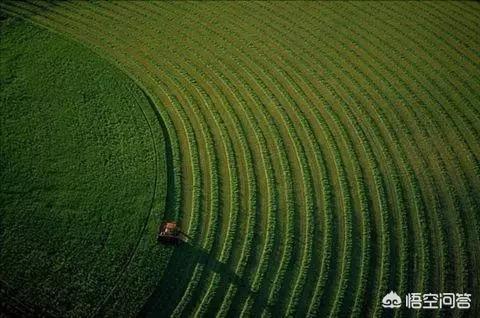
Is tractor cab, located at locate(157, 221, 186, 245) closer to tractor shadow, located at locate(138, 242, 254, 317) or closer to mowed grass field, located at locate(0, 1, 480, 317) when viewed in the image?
tractor shadow, located at locate(138, 242, 254, 317)

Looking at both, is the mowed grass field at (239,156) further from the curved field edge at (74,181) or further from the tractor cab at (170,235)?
the tractor cab at (170,235)

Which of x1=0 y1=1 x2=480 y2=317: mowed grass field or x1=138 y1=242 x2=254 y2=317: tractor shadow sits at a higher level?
x1=0 y1=1 x2=480 y2=317: mowed grass field

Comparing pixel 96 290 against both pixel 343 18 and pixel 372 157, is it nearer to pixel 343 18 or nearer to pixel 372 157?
pixel 372 157

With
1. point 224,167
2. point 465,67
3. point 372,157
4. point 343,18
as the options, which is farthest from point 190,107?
point 465,67

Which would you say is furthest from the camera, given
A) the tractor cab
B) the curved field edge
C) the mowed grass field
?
the tractor cab

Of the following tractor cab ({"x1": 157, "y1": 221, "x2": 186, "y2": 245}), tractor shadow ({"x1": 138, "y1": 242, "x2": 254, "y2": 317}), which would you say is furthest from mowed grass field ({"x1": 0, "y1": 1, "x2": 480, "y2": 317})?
tractor cab ({"x1": 157, "y1": 221, "x2": 186, "y2": 245})

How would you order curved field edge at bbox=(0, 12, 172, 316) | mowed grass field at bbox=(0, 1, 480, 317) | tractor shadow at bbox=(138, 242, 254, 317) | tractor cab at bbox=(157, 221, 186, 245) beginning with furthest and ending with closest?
tractor cab at bbox=(157, 221, 186, 245) → mowed grass field at bbox=(0, 1, 480, 317) → curved field edge at bbox=(0, 12, 172, 316) → tractor shadow at bbox=(138, 242, 254, 317)

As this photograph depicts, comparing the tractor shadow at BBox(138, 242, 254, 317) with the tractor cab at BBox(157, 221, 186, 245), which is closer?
the tractor shadow at BBox(138, 242, 254, 317)
